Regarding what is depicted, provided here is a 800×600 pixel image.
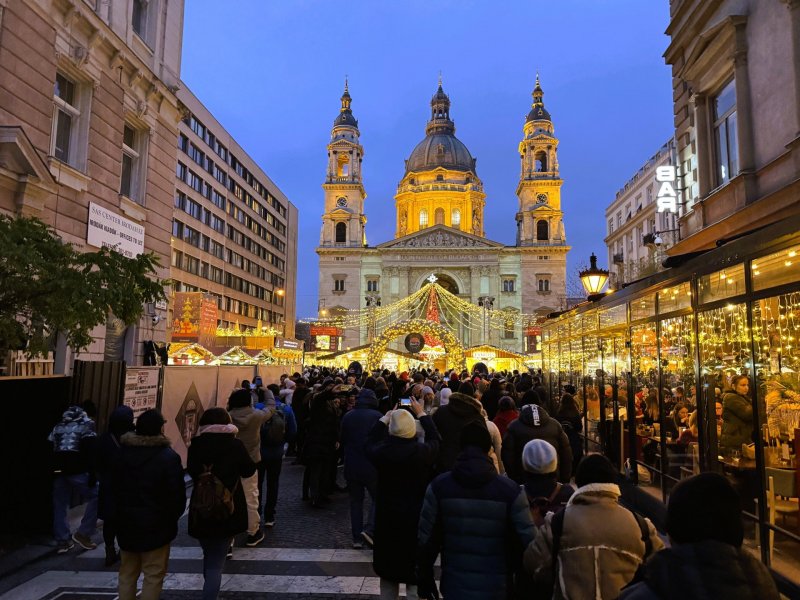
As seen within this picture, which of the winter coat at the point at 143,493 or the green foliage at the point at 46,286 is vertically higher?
the green foliage at the point at 46,286

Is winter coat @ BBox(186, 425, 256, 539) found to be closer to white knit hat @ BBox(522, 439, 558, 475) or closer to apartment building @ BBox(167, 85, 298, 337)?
white knit hat @ BBox(522, 439, 558, 475)

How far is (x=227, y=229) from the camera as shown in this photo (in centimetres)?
5197

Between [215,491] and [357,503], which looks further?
[357,503]

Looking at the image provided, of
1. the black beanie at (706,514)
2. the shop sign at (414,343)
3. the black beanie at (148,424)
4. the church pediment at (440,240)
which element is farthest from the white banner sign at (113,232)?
the church pediment at (440,240)

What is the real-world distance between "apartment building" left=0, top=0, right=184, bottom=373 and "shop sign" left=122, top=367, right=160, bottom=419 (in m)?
3.16

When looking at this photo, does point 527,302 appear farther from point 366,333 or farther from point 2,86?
point 2,86

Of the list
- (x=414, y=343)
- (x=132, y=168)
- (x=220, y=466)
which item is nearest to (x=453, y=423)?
(x=220, y=466)

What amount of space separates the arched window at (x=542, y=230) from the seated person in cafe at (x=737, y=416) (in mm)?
63411

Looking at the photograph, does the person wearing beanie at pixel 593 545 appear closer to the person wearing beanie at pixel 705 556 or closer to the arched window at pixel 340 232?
the person wearing beanie at pixel 705 556

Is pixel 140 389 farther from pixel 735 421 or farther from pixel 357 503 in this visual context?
pixel 735 421

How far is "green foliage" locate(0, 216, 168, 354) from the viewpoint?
6.22m

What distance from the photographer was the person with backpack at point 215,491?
4.59 metres

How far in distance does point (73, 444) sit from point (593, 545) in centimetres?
605

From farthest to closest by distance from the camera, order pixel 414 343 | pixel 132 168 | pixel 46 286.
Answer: pixel 414 343, pixel 132 168, pixel 46 286
